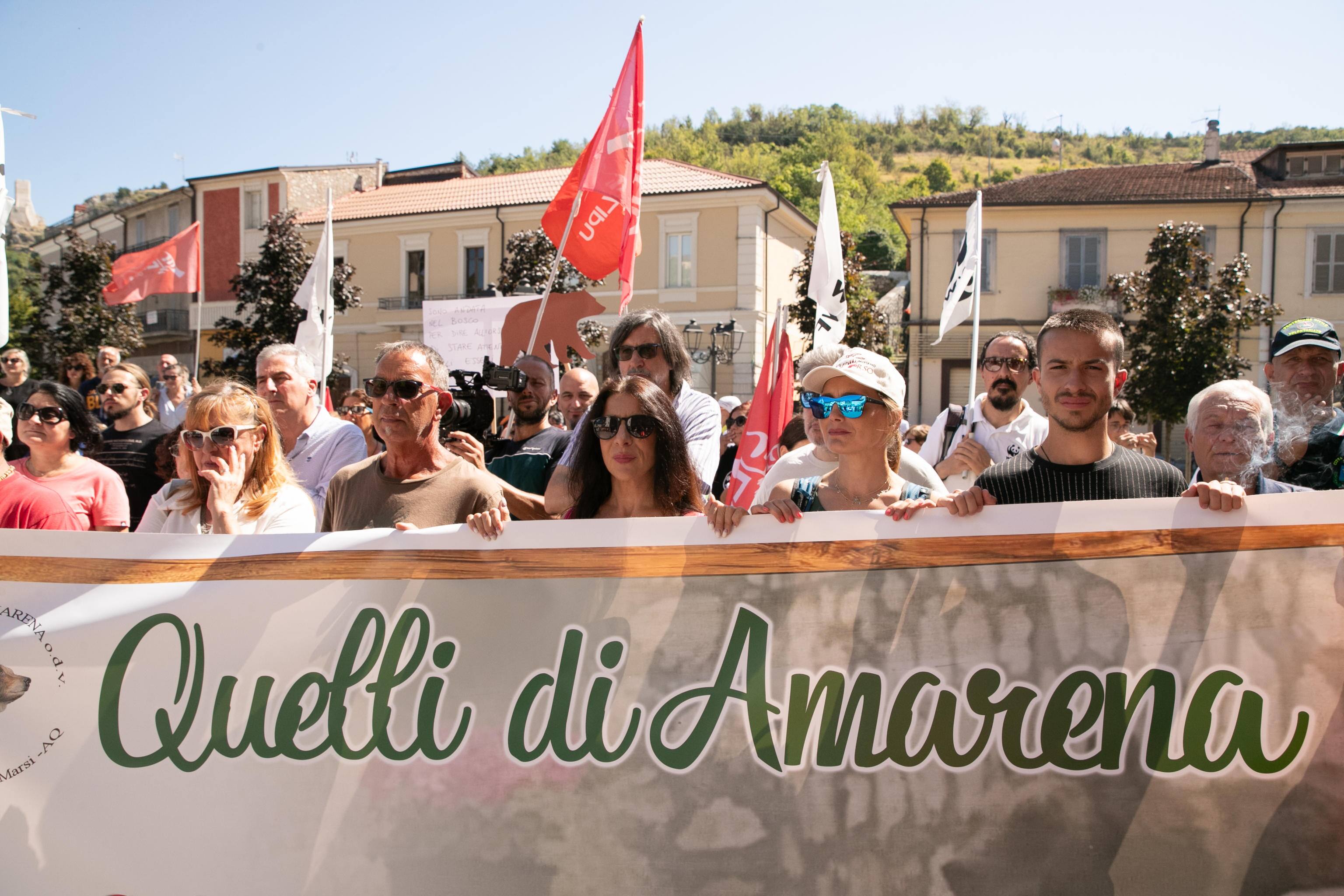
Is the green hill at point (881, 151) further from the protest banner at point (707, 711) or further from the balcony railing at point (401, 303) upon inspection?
the protest banner at point (707, 711)

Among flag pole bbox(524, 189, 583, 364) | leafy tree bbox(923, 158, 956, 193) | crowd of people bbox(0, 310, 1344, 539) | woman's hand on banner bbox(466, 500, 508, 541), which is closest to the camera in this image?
woman's hand on banner bbox(466, 500, 508, 541)

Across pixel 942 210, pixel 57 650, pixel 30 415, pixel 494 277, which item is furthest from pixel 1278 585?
pixel 494 277

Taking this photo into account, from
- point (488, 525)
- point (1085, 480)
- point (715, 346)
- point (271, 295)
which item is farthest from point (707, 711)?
point (715, 346)

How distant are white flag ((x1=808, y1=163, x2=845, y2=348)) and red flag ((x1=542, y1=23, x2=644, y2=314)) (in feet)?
5.21

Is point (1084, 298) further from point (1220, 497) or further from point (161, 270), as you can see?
point (1220, 497)

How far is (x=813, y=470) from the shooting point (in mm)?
3600

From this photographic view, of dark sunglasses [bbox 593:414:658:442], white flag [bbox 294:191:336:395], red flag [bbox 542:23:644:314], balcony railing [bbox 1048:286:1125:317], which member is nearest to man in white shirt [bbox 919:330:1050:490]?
dark sunglasses [bbox 593:414:658:442]

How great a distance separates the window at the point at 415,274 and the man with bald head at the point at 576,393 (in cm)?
2931

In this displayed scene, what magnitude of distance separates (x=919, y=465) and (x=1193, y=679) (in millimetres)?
1236

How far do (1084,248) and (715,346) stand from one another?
10133mm

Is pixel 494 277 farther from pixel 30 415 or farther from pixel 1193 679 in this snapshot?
pixel 1193 679

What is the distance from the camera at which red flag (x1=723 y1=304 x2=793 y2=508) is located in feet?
15.8

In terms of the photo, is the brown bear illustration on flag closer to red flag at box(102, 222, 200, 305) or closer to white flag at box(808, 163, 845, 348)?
white flag at box(808, 163, 845, 348)

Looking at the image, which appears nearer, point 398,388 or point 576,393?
point 398,388
